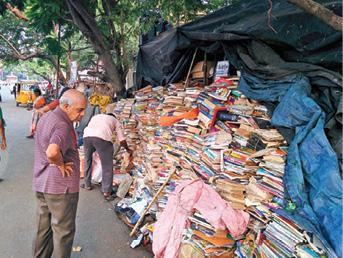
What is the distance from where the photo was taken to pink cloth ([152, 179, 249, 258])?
9.14 feet

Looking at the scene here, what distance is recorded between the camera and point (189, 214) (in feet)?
10.1

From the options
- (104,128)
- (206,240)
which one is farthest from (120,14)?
A: (206,240)

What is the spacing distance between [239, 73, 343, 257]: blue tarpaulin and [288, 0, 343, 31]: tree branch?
2.45 feet

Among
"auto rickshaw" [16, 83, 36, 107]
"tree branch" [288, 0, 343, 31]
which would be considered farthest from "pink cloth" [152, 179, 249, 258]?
"auto rickshaw" [16, 83, 36, 107]

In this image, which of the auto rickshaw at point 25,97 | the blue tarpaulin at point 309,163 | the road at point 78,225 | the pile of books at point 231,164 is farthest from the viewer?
the auto rickshaw at point 25,97

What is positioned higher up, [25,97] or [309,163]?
[309,163]

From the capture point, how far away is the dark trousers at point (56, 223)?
2.75 m

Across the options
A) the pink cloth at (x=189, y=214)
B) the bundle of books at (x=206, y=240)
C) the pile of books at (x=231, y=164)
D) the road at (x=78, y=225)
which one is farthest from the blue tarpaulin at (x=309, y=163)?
the road at (x=78, y=225)

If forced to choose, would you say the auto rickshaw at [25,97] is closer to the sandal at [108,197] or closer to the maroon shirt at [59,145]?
the sandal at [108,197]

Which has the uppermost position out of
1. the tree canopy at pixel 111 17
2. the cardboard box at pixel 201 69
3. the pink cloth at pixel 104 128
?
the tree canopy at pixel 111 17

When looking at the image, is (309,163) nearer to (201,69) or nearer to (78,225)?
(201,69)

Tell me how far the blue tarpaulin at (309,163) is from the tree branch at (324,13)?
29.4 inches

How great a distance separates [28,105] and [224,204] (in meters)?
23.6

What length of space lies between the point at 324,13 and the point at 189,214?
7.30 ft
